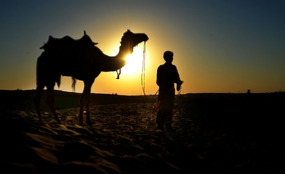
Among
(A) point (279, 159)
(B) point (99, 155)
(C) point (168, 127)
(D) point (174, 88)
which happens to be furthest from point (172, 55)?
(B) point (99, 155)

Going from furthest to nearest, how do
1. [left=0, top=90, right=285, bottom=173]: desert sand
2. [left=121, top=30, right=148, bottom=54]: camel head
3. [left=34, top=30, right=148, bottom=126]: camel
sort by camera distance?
1. [left=121, top=30, right=148, bottom=54]: camel head
2. [left=34, top=30, right=148, bottom=126]: camel
3. [left=0, top=90, right=285, bottom=173]: desert sand

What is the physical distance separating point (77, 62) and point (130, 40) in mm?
1811

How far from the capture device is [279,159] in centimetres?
504

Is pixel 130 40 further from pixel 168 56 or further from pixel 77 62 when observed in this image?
pixel 77 62

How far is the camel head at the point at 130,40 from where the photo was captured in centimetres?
980

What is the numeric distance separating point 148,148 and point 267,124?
4.73 m

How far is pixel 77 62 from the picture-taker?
9359 mm

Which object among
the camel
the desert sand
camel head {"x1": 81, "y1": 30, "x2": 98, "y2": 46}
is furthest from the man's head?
camel head {"x1": 81, "y1": 30, "x2": 98, "y2": 46}

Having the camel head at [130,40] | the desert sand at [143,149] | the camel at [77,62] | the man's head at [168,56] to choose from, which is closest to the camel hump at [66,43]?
the camel at [77,62]

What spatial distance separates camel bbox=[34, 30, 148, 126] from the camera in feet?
29.7

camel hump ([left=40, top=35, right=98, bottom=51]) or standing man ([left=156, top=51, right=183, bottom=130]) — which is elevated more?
camel hump ([left=40, top=35, right=98, bottom=51])

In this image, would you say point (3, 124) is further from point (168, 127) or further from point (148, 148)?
point (168, 127)

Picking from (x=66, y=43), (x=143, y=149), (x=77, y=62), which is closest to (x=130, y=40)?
(x=77, y=62)

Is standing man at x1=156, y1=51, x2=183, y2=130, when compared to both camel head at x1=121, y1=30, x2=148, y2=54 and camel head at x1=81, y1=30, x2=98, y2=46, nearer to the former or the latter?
camel head at x1=121, y1=30, x2=148, y2=54
